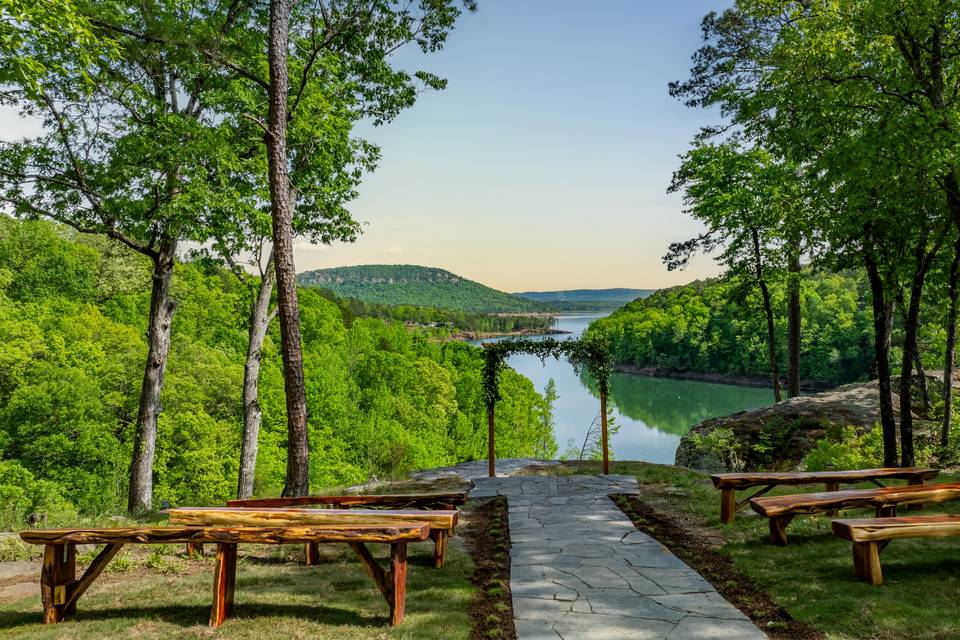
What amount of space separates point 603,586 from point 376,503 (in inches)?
100

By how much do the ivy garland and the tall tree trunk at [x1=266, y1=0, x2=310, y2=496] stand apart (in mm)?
4345

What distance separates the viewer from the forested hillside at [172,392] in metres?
18.3

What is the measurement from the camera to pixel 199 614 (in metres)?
3.97

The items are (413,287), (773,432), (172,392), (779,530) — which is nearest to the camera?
(779,530)

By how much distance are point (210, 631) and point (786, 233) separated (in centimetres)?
927

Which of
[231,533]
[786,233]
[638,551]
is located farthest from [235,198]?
[786,233]

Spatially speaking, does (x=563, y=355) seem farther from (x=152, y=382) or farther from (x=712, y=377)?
(x=712, y=377)

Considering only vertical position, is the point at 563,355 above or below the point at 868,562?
A: above

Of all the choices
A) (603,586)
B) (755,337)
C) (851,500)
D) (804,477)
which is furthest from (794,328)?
(755,337)

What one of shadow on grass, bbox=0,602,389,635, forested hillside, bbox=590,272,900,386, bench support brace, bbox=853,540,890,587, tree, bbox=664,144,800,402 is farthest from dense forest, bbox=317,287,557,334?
bench support brace, bbox=853,540,890,587

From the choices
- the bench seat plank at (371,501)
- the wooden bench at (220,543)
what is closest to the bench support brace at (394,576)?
the wooden bench at (220,543)

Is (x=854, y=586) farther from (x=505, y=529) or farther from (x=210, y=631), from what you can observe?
(x=210, y=631)

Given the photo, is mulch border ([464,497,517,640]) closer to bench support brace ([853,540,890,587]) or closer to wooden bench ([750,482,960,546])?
wooden bench ([750,482,960,546])

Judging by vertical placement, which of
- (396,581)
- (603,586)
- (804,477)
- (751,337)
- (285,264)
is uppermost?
(285,264)
